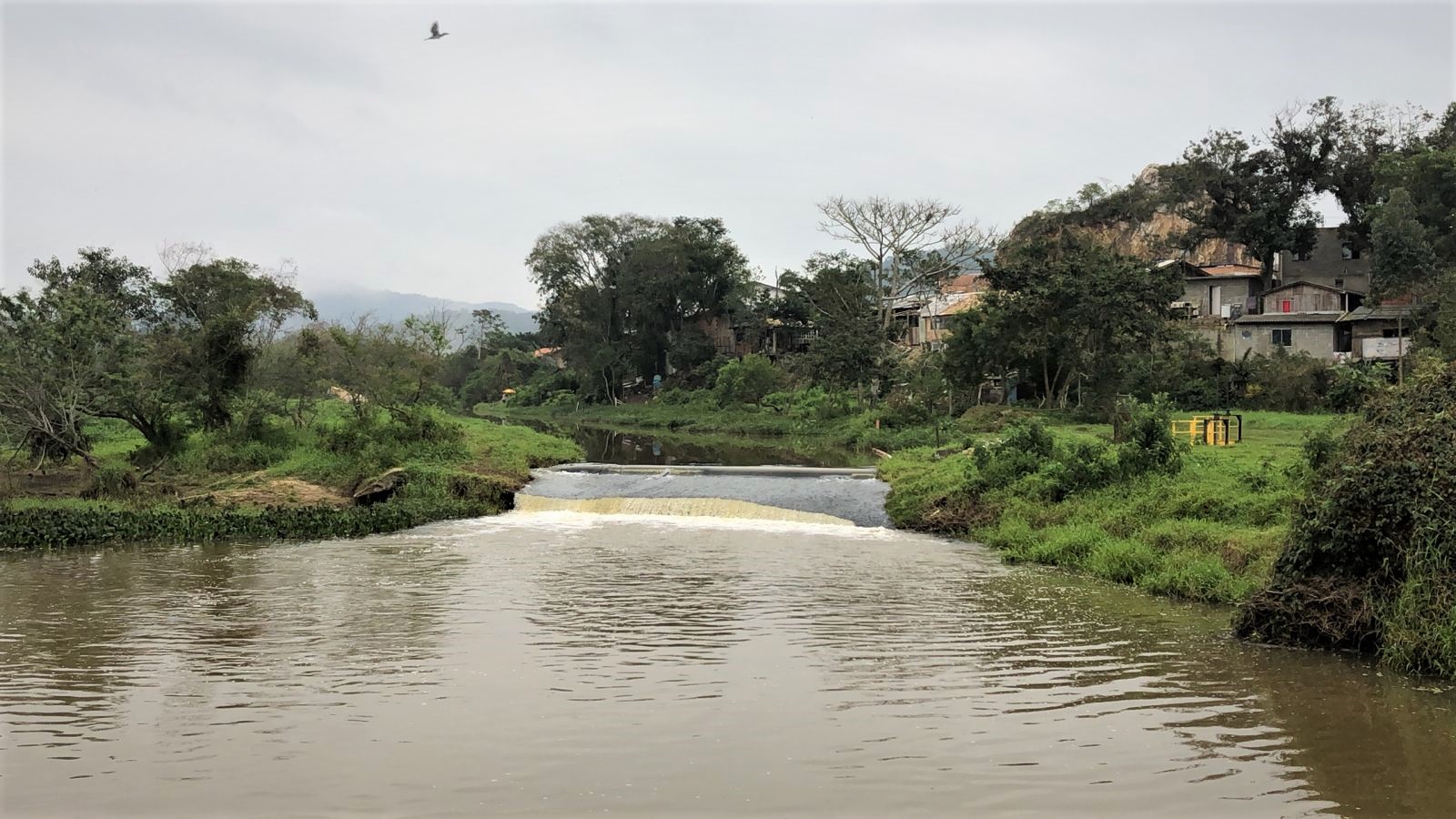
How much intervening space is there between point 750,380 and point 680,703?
38559 mm

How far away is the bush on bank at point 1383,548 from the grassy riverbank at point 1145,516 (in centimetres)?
56

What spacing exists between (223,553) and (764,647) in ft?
32.1

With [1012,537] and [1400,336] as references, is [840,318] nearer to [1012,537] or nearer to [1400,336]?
[1400,336]

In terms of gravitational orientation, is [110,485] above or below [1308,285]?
below

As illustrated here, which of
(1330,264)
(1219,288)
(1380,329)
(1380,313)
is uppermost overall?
(1330,264)

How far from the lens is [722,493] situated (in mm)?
20344

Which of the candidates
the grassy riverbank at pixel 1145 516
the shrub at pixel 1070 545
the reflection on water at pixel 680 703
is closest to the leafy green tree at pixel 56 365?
the reflection on water at pixel 680 703

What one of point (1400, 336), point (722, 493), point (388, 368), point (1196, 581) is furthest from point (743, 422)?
point (1196, 581)

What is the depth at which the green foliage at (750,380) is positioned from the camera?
4597 centimetres

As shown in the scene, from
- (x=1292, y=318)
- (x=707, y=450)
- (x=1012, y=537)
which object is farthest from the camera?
(x=1292, y=318)

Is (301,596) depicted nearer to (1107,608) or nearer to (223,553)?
(223,553)

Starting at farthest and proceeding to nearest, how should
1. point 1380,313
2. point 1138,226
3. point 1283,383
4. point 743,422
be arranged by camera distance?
1. point 1138,226
2. point 743,422
3. point 1380,313
4. point 1283,383

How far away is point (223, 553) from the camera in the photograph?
15281mm

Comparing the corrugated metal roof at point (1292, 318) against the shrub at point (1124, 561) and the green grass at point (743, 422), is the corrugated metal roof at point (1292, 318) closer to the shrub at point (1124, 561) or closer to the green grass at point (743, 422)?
the green grass at point (743, 422)
